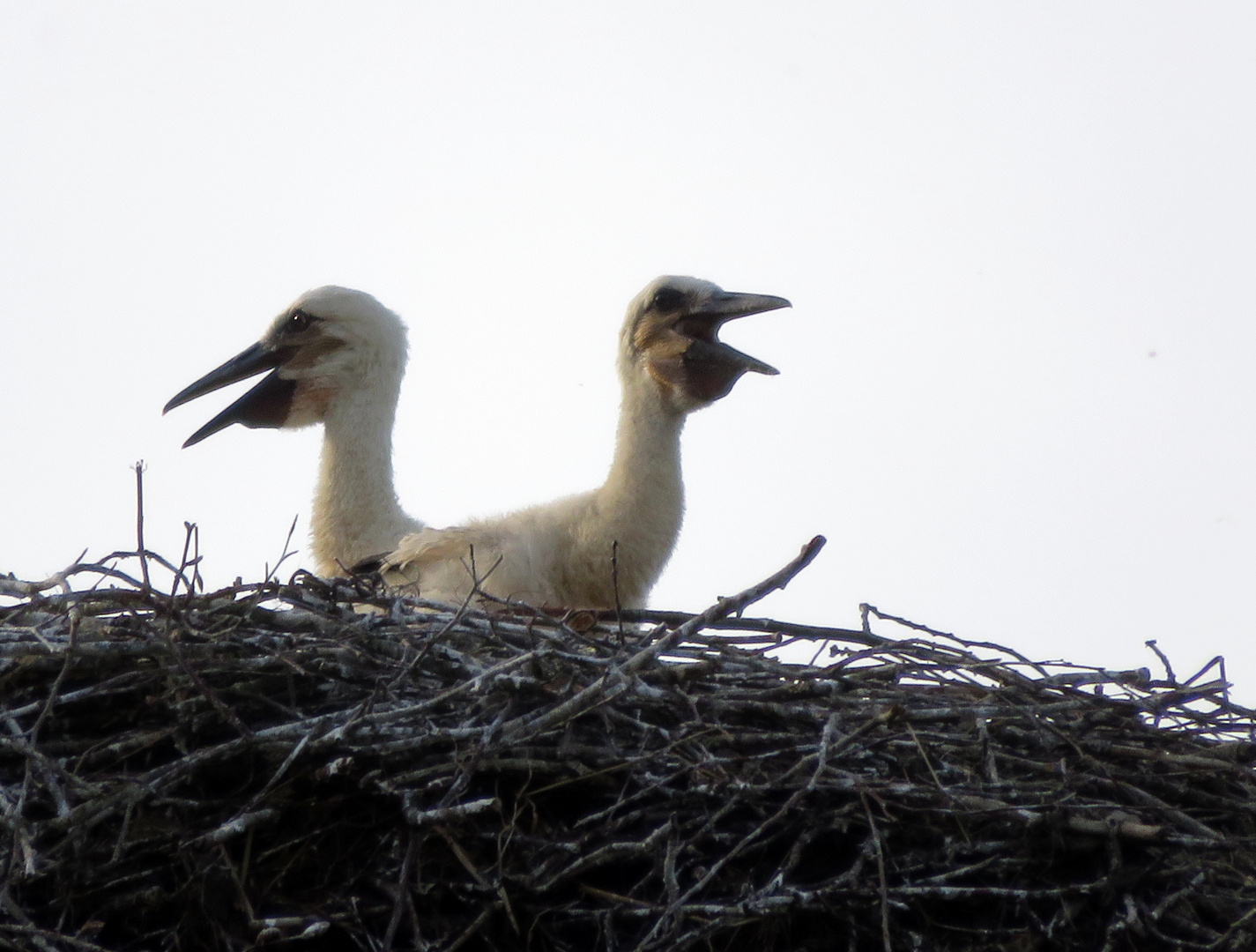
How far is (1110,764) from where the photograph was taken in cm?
325

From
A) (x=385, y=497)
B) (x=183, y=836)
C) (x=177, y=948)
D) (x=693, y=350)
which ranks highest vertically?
(x=693, y=350)

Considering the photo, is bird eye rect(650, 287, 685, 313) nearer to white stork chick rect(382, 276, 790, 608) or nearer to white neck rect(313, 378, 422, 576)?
white stork chick rect(382, 276, 790, 608)

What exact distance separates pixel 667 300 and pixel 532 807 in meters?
2.58

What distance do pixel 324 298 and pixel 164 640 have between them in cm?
261

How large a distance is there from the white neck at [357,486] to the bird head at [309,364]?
60mm

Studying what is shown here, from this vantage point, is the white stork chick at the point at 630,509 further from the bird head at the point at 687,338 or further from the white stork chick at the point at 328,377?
the white stork chick at the point at 328,377

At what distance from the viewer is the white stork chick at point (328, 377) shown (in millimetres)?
5312

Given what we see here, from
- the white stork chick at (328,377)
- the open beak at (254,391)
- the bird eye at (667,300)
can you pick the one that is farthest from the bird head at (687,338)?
the open beak at (254,391)

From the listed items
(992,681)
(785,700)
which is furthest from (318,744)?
(992,681)

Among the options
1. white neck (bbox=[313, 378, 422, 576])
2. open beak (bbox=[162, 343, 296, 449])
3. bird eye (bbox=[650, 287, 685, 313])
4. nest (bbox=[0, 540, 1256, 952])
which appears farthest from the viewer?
open beak (bbox=[162, 343, 296, 449])

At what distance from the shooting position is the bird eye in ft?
17.1

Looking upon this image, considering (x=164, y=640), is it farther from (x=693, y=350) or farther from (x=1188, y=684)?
(x=693, y=350)

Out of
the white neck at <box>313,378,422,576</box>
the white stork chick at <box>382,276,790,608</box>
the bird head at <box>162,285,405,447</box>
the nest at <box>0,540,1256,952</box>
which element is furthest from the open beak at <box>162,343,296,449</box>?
the nest at <box>0,540,1256,952</box>

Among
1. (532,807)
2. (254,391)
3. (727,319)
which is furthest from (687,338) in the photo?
(532,807)
